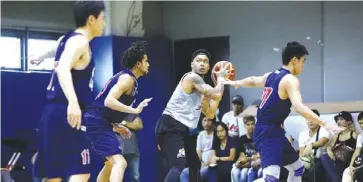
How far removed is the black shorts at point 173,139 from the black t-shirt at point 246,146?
9.66 feet

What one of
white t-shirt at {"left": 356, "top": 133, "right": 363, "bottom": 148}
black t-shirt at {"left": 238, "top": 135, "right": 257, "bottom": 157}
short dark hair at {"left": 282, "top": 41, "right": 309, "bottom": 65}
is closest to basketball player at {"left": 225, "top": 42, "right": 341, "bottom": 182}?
short dark hair at {"left": 282, "top": 41, "right": 309, "bottom": 65}

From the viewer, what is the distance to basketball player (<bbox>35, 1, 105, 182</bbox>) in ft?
16.8

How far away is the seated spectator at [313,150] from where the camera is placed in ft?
31.3

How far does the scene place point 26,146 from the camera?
11391 millimetres

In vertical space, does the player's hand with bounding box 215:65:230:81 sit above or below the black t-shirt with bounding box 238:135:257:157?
above

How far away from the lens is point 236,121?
11078 mm

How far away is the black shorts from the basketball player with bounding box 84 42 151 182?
655 millimetres

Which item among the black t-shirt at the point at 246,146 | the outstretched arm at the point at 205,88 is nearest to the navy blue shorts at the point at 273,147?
the outstretched arm at the point at 205,88

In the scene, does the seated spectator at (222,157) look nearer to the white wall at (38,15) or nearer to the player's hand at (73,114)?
the white wall at (38,15)

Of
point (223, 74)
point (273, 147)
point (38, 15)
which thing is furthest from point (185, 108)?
point (38, 15)

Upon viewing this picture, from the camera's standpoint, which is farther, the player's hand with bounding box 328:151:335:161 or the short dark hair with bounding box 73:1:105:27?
the player's hand with bounding box 328:151:335:161

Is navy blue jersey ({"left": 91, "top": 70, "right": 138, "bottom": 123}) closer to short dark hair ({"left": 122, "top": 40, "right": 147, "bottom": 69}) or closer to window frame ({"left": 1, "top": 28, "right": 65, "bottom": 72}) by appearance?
short dark hair ({"left": 122, "top": 40, "right": 147, "bottom": 69})

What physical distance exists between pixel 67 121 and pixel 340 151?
17.3ft

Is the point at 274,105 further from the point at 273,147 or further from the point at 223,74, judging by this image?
the point at 223,74
